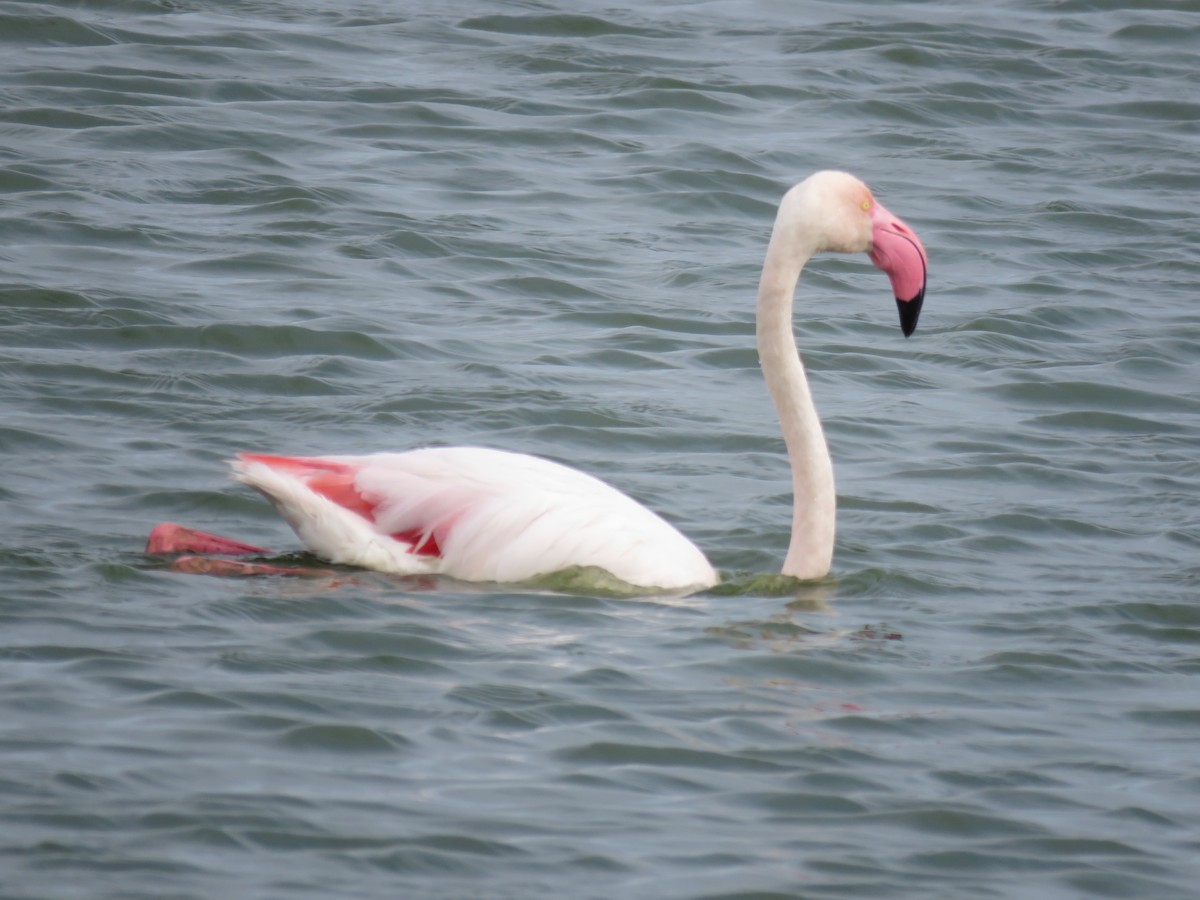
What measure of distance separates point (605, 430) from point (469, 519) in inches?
84.0

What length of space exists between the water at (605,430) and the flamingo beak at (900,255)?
3.02 feet

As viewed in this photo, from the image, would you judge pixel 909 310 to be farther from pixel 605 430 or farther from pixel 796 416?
pixel 605 430

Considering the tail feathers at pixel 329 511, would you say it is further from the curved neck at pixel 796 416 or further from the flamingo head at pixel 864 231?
the flamingo head at pixel 864 231

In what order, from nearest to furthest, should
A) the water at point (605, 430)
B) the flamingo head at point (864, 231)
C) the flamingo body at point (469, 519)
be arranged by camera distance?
1. the water at point (605, 430)
2. the flamingo body at point (469, 519)
3. the flamingo head at point (864, 231)

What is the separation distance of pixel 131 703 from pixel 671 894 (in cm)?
148

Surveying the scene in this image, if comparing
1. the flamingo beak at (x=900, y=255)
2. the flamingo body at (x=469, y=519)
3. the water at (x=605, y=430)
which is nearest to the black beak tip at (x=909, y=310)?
the flamingo beak at (x=900, y=255)

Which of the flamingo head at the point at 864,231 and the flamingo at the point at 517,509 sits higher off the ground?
the flamingo head at the point at 864,231

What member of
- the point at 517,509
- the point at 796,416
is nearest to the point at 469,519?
the point at 517,509

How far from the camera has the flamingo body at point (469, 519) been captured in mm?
5609

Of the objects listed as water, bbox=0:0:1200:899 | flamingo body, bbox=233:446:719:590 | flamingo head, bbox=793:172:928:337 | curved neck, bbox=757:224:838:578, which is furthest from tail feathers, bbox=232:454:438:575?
flamingo head, bbox=793:172:928:337

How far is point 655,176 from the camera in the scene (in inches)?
455

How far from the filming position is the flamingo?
5.62 meters

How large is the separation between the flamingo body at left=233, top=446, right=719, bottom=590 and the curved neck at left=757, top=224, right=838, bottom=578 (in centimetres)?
37

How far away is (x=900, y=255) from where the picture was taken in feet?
Result: 19.7
